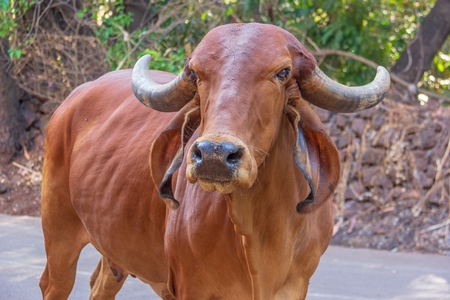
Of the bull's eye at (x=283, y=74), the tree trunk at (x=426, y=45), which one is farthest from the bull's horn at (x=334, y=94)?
the tree trunk at (x=426, y=45)

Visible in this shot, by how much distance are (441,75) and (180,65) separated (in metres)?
4.93

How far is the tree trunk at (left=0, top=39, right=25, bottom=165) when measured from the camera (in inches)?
439

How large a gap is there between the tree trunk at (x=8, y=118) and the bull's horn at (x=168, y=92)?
7.93 m

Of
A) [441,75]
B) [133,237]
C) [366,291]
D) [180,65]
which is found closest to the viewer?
[133,237]

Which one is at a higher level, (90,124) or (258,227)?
(258,227)

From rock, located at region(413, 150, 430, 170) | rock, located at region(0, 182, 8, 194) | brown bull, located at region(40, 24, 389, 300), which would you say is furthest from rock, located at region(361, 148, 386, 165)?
brown bull, located at region(40, 24, 389, 300)

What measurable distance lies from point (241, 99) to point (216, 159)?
36 centimetres

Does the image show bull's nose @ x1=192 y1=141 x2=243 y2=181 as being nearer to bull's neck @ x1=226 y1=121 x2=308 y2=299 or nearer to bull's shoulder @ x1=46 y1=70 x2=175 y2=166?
bull's neck @ x1=226 y1=121 x2=308 y2=299

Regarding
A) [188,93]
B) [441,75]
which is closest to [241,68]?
[188,93]

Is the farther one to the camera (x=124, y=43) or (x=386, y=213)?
(x=124, y=43)

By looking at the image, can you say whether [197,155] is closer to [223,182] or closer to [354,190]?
[223,182]

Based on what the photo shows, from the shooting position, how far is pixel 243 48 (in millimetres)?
3127

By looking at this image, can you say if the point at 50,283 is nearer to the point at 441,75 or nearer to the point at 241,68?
the point at 241,68

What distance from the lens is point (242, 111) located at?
295 cm
